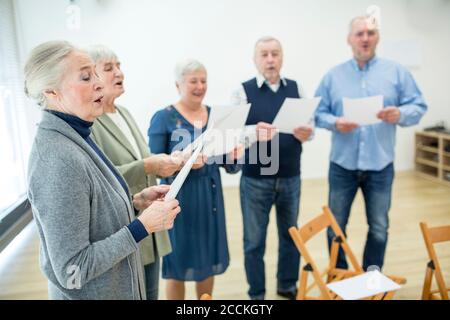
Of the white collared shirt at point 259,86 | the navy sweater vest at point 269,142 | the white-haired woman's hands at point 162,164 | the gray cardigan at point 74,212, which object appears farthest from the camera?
the navy sweater vest at point 269,142

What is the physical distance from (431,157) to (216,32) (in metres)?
1.09

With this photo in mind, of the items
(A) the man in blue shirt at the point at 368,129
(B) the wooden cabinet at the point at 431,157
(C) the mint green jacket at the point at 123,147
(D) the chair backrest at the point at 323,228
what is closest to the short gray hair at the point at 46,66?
(C) the mint green jacket at the point at 123,147

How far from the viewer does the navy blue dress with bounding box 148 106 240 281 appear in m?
1.15

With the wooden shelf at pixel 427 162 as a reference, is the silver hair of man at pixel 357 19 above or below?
above

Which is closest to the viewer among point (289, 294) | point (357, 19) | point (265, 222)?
point (357, 19)

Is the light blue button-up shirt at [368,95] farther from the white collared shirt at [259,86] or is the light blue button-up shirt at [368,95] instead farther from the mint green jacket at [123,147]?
the mint green jacket at [123,147]

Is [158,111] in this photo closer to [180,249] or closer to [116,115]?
[116,115]

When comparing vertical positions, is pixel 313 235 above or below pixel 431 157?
below

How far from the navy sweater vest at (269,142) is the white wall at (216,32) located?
10 cm

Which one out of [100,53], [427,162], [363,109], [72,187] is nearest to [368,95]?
[363,109]

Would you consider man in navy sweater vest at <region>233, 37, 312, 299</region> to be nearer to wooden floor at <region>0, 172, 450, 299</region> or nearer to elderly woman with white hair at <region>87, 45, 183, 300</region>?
wooden floor at <region>0, 172, 450, 299</region>

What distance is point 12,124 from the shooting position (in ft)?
3.03

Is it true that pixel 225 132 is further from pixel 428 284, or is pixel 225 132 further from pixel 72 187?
pixel 428 284

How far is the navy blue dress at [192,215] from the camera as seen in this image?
1147mm
